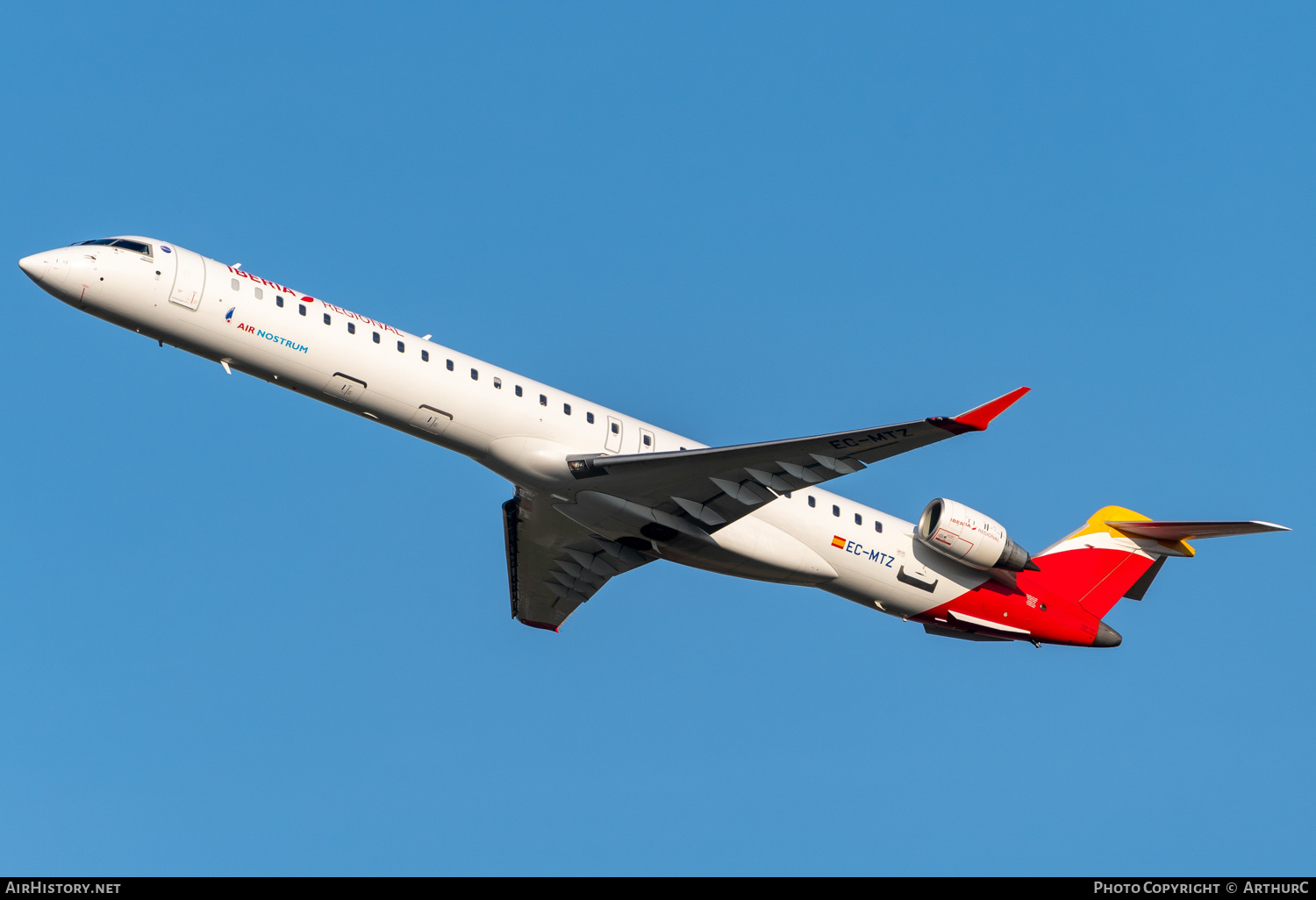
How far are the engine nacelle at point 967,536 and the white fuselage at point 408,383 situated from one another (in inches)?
48.3

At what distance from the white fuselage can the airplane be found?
3 cm

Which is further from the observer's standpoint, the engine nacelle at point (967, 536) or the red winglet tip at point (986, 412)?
the engine nacelle at point (967, 536)

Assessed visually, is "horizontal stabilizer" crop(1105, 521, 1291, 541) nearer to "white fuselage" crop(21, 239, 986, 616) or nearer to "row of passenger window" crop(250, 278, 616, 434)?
"white fuselage" crop(21, 239, 986, 616)

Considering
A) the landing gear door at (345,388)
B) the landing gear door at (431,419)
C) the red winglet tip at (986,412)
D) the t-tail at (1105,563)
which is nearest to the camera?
the red winglet tip at (986,412)

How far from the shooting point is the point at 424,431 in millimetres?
24203

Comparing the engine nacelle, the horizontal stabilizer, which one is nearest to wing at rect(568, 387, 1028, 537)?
the engine nacelle

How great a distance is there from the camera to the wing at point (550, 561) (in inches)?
1099

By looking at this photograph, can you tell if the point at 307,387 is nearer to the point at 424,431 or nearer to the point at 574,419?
the point at 424,431

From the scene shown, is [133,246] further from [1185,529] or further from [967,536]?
[1185,529]

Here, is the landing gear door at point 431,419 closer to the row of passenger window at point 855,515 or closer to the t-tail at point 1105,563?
the row of passenger window at point 855,515

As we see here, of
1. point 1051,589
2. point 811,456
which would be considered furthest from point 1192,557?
point 811,456

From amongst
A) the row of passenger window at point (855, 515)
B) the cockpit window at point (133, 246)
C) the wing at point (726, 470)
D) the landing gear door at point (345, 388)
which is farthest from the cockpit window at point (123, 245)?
the row of passenger window at point (855, 515)
